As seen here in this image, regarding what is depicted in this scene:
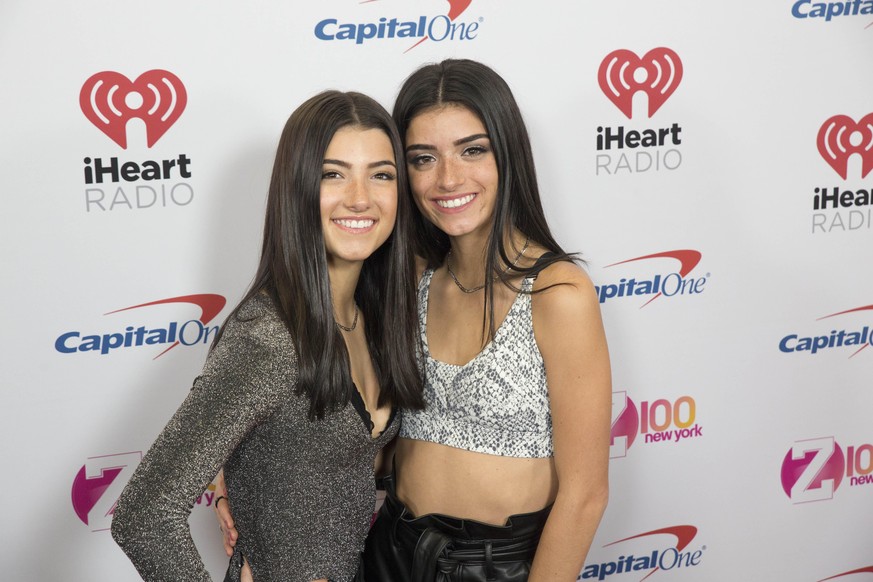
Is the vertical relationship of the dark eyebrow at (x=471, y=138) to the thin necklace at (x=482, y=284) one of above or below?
above

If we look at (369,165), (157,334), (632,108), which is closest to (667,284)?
(632,108)

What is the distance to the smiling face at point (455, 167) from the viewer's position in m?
1.67

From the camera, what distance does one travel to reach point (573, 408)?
1.58m

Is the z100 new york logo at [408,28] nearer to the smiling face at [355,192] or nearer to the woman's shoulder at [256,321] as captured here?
the smiling face at [355,192]

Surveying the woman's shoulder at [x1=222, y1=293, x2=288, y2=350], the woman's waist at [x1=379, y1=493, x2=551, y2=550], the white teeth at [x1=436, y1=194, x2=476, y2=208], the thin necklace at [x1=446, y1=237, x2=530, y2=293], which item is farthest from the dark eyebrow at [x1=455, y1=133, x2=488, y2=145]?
the woman's waist at [x1=379, y1=493, x2=551, y2=550]

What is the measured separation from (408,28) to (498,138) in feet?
2.41

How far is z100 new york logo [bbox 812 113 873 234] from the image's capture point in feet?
8.67

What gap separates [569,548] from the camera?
162 cm

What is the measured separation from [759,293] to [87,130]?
201 cm

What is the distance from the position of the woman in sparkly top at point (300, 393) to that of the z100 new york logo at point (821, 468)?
1.71 meters

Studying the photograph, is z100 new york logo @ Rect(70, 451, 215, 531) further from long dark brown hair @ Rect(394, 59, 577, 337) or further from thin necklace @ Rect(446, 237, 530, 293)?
long dark brown hair @ Rect(394, 59, 577, 337)

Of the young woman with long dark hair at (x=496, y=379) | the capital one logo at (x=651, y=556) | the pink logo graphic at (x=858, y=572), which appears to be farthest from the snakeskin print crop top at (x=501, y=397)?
the pink logo graphic at (x=858, y=572)

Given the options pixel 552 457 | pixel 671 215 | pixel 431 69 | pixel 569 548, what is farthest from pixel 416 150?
pixel 671 215

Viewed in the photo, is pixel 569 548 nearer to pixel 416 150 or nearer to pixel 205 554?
pixel 416 150
